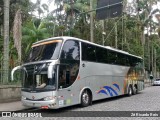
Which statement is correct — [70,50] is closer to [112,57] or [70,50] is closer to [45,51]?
[45,51]

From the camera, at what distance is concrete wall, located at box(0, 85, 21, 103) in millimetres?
14565

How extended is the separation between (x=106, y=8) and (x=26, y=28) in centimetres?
1076

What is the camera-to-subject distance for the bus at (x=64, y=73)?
11164 millimetres

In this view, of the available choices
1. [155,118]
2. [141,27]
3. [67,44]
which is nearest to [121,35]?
[141,27]

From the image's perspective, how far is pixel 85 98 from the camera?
13.3m

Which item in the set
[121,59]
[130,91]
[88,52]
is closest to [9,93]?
[88,52]

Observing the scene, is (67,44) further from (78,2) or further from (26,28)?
(78,2)

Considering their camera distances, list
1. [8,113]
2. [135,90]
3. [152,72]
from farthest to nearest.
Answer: [152,72] < [135,90] < [8,113]

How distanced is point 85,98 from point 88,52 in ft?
8.45

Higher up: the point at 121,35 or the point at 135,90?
the point at 121,35

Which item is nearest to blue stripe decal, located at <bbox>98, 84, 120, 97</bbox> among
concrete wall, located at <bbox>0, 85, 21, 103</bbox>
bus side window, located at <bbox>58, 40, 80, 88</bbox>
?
bus side window, located at <bbox>58, 40, 80, 88</bbox>

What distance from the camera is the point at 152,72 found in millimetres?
51219

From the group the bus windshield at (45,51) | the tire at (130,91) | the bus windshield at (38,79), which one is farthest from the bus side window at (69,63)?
the tire at (130,91)

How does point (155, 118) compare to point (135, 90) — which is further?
point (135, 90)
